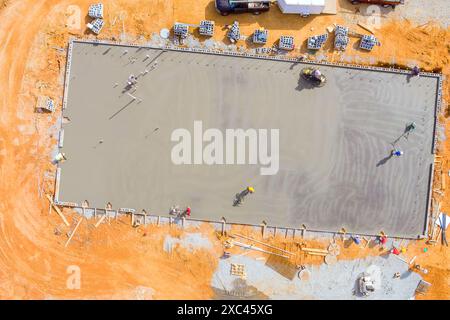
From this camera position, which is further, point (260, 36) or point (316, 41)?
point (316, 41)

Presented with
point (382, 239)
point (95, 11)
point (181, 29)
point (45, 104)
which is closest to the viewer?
point (45, 104)

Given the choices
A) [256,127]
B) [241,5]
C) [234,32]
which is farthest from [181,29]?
[256,127]

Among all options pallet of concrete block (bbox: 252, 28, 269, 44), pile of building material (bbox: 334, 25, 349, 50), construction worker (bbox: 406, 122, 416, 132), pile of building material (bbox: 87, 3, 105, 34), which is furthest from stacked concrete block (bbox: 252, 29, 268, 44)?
construction worker (bbox: 406, 122, 416, 132)

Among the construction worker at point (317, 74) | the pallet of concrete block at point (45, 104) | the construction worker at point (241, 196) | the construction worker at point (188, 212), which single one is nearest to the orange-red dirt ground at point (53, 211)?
the pallet of concrete block at point (45, 104)

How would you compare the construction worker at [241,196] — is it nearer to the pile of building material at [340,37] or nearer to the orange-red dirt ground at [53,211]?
the orange-red dirt ground at [53,211]

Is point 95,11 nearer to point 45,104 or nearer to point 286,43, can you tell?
point 45,104

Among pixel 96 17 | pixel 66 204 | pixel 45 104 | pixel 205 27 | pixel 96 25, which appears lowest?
pixel 66 204
